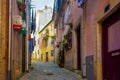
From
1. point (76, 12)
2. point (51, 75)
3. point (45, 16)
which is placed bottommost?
point (51, 75)

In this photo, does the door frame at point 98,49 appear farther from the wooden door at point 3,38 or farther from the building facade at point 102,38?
the wooden door at point 3,38

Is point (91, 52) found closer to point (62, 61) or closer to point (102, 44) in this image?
point (102, 44)

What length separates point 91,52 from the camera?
1076 cm

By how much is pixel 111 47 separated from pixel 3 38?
3429 mm

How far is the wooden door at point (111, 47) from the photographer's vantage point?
773cm

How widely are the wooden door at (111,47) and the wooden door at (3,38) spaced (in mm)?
3036

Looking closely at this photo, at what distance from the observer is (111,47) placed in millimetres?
8383

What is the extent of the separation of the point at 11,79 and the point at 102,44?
3162 millimetres

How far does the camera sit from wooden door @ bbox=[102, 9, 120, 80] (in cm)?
773

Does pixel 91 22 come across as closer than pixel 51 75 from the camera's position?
Yes

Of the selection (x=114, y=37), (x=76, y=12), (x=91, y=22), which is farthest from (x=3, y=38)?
(x=76, y=12)

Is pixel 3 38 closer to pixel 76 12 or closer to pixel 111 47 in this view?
pixel 111 47

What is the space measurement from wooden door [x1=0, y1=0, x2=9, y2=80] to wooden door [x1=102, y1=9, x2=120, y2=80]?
304cm

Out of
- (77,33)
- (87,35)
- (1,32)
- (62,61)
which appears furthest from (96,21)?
(62,61)
